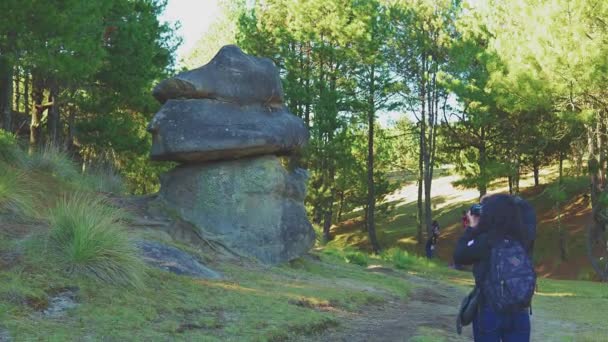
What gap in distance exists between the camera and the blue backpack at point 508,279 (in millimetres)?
4535

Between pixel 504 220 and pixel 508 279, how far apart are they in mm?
428

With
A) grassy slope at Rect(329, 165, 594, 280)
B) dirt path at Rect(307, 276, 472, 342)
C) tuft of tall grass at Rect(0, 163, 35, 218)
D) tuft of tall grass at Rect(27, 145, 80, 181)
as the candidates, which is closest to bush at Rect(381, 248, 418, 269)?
grassy slope at Rect(329, 165, 594, 280)

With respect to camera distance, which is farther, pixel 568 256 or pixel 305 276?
pixel 568 256

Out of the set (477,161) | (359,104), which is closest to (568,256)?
(477,161)

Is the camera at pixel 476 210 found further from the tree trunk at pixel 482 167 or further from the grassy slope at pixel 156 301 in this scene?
the tree trunk at pixel 482 167

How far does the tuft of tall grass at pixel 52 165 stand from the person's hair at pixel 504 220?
1025cm

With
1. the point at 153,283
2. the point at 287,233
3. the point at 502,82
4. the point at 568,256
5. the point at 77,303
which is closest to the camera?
the point at 77,303

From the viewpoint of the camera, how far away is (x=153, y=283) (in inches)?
295

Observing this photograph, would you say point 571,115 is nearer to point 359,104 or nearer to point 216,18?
point 359,104

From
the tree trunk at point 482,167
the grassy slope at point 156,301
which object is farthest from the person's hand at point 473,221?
the tree trunk at point 482,167

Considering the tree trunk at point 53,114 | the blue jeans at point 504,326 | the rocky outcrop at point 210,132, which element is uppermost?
the tree trunk at point 53,114

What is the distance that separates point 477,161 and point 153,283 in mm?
25223

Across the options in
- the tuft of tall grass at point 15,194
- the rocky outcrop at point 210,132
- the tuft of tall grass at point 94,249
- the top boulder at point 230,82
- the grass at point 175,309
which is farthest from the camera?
the top boulder at point 230,82

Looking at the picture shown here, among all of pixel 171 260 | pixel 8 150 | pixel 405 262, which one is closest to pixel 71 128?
pixel 8 150
